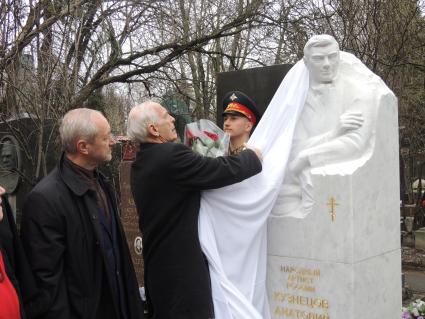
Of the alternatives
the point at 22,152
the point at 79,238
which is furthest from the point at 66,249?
the point at 22,152

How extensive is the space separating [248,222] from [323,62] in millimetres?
1062

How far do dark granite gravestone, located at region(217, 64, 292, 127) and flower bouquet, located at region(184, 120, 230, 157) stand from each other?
5.42ft

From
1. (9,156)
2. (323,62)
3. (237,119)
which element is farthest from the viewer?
(9,156)

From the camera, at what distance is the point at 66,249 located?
7.54 feet

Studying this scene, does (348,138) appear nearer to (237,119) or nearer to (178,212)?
(237,119)

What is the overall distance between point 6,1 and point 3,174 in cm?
281

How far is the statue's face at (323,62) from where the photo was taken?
9.90ft

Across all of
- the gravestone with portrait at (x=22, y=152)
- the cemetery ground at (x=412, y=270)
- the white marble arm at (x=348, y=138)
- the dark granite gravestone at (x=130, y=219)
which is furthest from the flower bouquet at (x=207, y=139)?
the cemetery ground at (x=412, y=270)

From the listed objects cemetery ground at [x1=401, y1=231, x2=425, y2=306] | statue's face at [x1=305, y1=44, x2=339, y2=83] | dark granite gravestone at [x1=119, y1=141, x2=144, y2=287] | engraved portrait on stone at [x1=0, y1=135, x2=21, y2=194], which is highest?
statue's face at [x1=305, y1=44, x2=339, y2=83]

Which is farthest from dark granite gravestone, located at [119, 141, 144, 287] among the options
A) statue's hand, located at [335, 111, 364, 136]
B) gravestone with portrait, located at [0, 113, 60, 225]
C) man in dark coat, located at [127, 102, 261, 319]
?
statue's hand, located at [335, 111, 364, 136]

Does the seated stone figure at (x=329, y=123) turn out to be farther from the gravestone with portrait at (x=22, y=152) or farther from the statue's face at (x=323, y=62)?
the gravestone with portrait at (x=22, y=152)

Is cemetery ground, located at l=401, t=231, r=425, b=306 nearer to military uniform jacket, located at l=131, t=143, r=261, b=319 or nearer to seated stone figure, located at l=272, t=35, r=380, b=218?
seated stone figure, located at l=272, t=35, r=380, b=218

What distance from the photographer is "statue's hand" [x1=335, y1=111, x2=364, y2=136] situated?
2.90m

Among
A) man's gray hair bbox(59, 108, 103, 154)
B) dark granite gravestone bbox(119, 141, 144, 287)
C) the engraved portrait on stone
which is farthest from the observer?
the engraved portrait on stone
